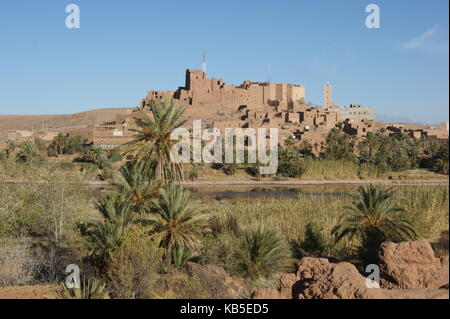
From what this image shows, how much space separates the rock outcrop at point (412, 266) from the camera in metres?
8.08

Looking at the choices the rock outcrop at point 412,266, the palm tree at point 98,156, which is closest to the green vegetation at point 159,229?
the rock outcrop at point 412,266

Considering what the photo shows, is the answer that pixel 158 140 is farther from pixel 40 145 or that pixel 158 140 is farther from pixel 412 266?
pixel 40 145

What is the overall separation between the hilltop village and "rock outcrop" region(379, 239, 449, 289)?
4339cm

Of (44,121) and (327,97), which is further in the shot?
(44,121)

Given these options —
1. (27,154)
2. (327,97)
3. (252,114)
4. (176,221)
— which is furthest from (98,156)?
(327,97)

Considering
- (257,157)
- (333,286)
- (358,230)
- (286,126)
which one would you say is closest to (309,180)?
(257,157)

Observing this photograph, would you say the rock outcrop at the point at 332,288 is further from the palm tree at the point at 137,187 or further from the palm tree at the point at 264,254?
the palm tree at the point at 137,187

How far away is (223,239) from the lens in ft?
42.1

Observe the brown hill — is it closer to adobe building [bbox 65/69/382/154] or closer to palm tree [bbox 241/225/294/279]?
adobe building [bbox 65/69/382/154]

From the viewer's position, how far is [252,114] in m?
64.0

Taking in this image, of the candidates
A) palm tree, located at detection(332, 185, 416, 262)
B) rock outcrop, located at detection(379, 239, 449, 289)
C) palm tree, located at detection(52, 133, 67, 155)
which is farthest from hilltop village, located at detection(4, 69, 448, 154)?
rock outcrop, located at detection(379, 239, 449, 289)

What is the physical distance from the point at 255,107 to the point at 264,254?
61.6 metres
